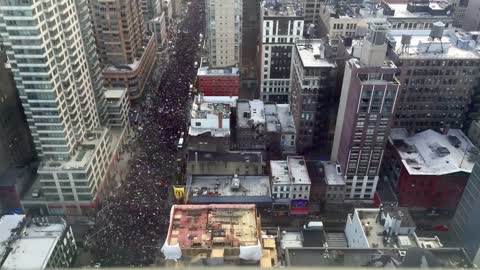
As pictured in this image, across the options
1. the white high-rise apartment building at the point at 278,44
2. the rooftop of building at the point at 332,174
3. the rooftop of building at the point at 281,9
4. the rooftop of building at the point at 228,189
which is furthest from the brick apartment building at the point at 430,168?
the rooftop of building at the point at 281,9

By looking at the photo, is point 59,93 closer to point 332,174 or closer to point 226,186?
point 226,186

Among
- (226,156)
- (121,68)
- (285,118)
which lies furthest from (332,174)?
(121,68)

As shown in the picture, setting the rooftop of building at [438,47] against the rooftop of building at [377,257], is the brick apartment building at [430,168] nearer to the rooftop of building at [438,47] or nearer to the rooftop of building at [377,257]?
the rooftop of building at [438,47]

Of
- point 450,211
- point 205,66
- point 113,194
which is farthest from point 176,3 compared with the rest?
point 450,211

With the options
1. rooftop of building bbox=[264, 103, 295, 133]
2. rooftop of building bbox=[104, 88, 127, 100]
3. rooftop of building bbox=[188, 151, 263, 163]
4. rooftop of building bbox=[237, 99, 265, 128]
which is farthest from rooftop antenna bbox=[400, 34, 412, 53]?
rooftop of building bbox=[104, 88, 127, 100]

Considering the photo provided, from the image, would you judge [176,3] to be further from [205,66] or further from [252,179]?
A: [252,179]

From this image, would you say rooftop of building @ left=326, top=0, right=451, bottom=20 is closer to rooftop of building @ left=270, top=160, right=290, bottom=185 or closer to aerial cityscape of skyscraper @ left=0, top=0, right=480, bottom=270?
aerial cityscape of skyscraper @ left=0, top=0, right=480, bottom=270

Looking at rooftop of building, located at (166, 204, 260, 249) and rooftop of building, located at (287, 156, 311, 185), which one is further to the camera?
rooftop of building, located at (287, 156, 311, 185)
